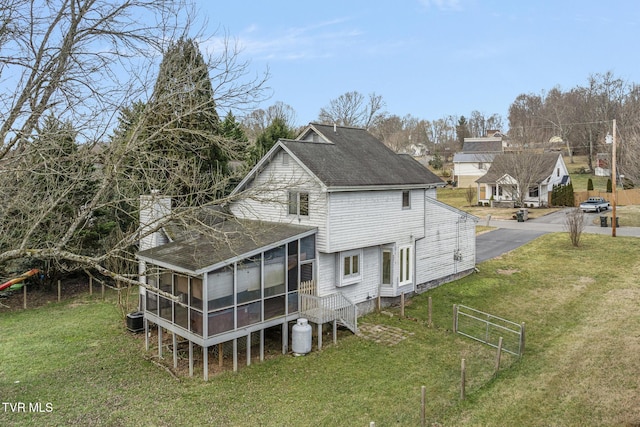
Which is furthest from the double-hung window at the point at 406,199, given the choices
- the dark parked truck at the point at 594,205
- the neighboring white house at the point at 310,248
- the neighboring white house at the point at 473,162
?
the neighboring white house at the point at 473,162

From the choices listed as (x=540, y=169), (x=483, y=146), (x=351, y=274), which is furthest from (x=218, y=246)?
(x=483, y=146)

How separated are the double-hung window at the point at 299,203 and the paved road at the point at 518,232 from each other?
13958 mm

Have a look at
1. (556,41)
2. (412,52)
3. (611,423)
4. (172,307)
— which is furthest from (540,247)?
(172,307)

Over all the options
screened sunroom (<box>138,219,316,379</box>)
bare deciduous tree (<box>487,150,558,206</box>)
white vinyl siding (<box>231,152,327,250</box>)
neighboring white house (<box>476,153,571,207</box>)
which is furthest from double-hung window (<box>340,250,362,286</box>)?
neighboring white house (<box>476,153,571,207</box>)

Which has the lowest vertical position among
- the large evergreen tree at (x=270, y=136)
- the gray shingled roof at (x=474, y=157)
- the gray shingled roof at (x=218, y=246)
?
the gray shingled roof at (x=218, y=246)

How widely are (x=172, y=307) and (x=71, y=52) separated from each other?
8.35 meters

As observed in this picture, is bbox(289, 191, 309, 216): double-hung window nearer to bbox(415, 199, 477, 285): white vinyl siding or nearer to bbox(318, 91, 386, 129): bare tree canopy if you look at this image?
bbox(415, 199, 477, 285): white vinyl siding

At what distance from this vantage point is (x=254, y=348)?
14320 millimetres

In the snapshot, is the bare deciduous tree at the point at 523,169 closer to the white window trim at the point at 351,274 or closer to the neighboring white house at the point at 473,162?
the neighboring white house at the point at 473,162

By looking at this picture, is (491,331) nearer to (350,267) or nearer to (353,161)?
(350,267)

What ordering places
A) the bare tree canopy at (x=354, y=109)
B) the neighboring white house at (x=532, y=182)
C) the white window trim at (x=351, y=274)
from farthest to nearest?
the bare tree canopy at (x=354, y=109), the neighboring white house at (x=532, y=182), the white window trim at (x=351, y=274)

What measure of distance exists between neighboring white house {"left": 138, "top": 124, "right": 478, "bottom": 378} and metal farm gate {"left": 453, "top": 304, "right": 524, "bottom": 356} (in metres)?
3.07

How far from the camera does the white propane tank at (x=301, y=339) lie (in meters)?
13.4

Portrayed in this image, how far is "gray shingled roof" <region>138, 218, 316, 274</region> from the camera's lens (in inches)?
474
